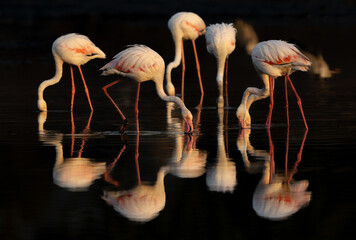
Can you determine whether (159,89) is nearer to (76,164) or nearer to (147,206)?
(76,164)

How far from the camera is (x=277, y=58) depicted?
10.8 meters

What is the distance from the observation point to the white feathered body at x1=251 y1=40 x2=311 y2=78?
1078cm

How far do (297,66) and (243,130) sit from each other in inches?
45.3

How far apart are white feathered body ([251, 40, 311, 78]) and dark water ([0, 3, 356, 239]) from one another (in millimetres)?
778

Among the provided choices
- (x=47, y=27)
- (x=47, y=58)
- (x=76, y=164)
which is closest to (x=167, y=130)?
(x=76, y=164)

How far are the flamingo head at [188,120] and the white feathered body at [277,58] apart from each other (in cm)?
139

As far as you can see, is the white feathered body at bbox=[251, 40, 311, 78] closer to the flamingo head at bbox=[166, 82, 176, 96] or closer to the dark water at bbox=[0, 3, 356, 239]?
the dark water at bbox=[0, 3, 356, 239]

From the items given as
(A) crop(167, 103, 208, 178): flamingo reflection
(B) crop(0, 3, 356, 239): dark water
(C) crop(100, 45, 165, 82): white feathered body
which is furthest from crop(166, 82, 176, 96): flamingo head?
(A) crop(167, 103, 208, 178): flamingo reflection

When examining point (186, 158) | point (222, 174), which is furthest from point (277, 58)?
point (222, 174)

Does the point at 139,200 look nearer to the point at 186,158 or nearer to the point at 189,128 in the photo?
the point at 186,158

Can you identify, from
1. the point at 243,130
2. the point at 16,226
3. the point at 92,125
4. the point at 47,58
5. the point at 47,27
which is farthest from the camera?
the point at 47,27

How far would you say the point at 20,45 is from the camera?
1001 inches

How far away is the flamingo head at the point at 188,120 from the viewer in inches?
403

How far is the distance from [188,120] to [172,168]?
2.12 meters
